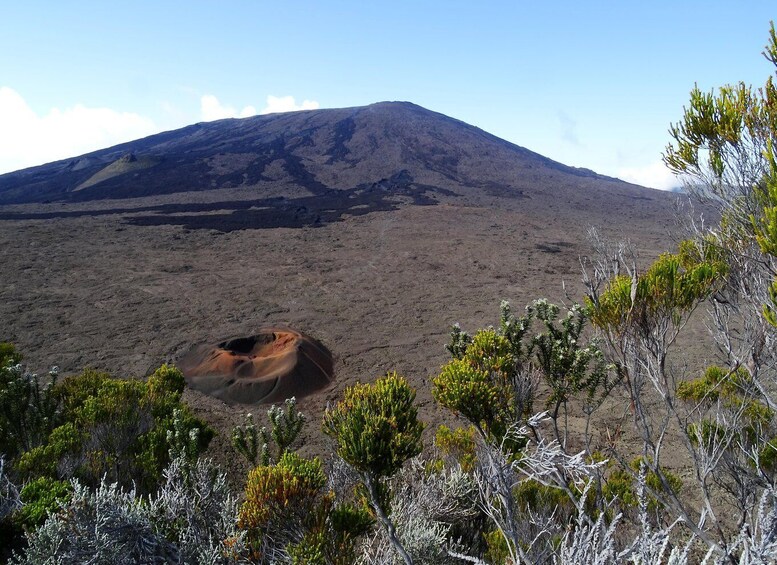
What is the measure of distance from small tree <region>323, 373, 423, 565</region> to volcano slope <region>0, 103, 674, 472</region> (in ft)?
19.5

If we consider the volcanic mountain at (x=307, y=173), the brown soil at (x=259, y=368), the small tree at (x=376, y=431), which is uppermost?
the volcanic mountain at (x=307, y=173)

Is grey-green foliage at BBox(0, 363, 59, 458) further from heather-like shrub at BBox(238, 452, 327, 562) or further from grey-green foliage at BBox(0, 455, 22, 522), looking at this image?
heather-like shrub at BBox(238, 452, 327, 562)

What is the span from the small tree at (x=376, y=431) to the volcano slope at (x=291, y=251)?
19.5 ft

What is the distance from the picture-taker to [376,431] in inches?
160

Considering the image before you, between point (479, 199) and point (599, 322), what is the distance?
148 ft

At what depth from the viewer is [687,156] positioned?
5.45 m

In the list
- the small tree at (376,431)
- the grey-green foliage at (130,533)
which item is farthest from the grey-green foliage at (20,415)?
the small tree at (376,431)

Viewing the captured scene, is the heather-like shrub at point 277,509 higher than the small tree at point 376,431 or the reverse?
the reverse

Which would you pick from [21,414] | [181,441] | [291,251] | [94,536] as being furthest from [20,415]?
[291,251]

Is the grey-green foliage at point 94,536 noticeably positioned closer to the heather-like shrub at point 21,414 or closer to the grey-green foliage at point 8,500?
the grey-green foliage at point 8,500

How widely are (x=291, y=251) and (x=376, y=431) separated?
23378mm

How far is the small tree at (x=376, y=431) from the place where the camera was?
4086 mm

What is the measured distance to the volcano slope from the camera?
15000 mm

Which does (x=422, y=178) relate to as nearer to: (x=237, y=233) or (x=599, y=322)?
(x=237, y=233)
